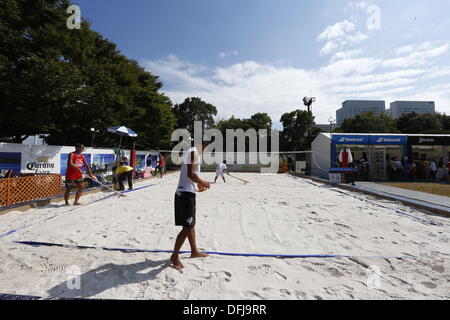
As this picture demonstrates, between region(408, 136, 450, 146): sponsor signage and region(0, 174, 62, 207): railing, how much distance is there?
20.9 metres

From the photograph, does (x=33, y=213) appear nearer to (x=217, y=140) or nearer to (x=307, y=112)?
(x=217, y=140)

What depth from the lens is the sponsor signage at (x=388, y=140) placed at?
1487 cm

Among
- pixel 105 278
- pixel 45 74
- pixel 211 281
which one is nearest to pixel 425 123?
pixel 211 281

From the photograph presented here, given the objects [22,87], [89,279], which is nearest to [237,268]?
[89,279]

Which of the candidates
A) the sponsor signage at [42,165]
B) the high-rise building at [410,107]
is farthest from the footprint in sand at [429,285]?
the high-rise building at [410,107]

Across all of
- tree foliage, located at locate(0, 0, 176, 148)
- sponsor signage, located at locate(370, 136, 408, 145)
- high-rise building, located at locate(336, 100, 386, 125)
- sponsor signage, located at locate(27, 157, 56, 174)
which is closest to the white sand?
sponsor signage, located at locate(27, 157, 56, 174)

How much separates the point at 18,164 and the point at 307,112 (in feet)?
133

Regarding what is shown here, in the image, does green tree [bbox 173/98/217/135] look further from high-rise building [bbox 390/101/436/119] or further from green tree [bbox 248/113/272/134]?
high-rise building [bbox 390/101/436/119]

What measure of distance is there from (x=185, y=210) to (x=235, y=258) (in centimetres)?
103

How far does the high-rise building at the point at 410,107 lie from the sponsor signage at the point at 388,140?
336 feet

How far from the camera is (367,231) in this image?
4242mm

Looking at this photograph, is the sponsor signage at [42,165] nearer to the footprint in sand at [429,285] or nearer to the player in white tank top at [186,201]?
the player in white tank top at [186,201]

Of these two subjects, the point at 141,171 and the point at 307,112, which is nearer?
the point at 141,171

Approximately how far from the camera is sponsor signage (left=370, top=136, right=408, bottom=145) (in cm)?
1487
